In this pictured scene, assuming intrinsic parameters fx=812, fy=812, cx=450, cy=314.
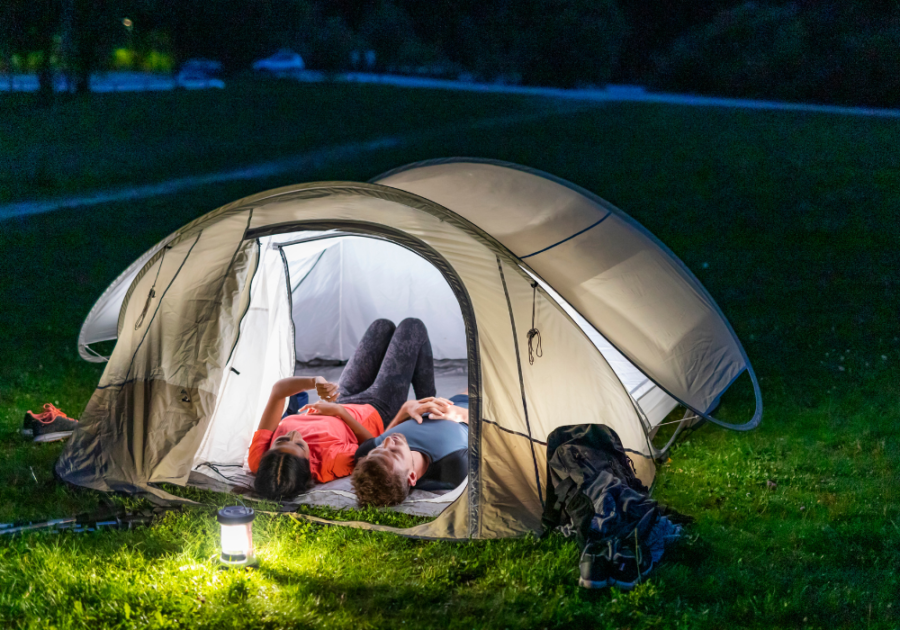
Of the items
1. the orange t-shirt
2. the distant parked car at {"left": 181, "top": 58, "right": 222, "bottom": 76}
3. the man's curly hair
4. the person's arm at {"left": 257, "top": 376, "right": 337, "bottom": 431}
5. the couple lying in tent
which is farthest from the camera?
the distant parked car at {"left": 181, "top": 58, "right": 222, "bottom": 76}

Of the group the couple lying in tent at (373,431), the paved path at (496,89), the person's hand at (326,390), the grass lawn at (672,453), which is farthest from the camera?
the paved path at (496,89)

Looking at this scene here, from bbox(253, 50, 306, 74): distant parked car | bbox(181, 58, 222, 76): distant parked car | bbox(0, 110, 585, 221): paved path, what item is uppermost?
bbox(253, 50, 306, 74): distant parked car

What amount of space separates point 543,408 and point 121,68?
766 inches

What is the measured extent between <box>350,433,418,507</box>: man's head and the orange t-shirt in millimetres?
462

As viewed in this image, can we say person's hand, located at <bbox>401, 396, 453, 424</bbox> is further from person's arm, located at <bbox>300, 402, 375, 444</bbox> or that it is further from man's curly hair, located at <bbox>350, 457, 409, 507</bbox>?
man's curly hair, located at <bbox>350, 457, 409, 507</bbox>

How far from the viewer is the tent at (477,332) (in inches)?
160

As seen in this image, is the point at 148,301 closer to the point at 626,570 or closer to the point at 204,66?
the point at 626,570

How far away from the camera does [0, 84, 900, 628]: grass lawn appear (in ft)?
11.1

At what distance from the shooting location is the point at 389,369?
17.7 feet

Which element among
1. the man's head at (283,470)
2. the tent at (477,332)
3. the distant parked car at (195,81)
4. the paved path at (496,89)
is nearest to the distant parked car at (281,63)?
the paved path at (496,89)

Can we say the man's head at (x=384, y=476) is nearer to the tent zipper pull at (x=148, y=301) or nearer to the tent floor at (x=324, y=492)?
the tent floor at (x=324, y=492)

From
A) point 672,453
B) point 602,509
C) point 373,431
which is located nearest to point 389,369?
point 373,431

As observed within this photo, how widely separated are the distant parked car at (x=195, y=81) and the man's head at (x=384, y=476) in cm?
1949

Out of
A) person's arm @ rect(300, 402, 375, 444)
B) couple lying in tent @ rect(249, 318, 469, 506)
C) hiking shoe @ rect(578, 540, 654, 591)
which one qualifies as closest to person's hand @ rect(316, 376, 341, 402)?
couple lying in tent @ rect(249, 318, 469, 506)
